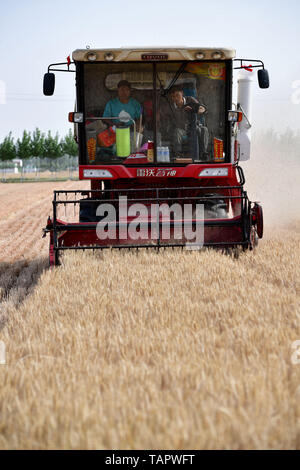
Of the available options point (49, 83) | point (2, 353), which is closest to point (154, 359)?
point (2, 353)

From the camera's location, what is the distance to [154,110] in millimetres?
6266

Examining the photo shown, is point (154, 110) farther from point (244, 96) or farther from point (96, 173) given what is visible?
point (244, 96)

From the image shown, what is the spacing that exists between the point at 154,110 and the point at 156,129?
23 cm

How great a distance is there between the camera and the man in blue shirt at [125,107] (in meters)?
→ 6.32

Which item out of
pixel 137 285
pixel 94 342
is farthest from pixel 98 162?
pixel 94 342

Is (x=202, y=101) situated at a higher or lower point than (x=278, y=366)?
higher

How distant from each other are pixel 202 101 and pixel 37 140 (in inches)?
1824

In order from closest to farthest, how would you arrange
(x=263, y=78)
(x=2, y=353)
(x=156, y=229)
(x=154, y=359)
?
(x=154, y=359), (x=2, y=353), (x=156, y=229), (x=263, y=78)

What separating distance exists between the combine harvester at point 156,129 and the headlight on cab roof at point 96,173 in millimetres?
13

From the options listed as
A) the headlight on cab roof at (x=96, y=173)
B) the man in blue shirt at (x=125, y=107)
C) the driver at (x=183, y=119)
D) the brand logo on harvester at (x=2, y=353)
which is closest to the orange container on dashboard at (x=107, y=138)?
the man in blue shirt at (x=125, y=107)

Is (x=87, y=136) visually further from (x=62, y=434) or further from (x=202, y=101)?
(x=62, y=434)

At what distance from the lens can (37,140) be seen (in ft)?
166

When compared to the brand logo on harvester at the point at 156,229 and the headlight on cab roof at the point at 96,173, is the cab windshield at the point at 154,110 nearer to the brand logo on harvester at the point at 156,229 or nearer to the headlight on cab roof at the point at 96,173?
the headlight on cab roof at the point at 96,173

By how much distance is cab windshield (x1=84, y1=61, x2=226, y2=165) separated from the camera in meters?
6.32
